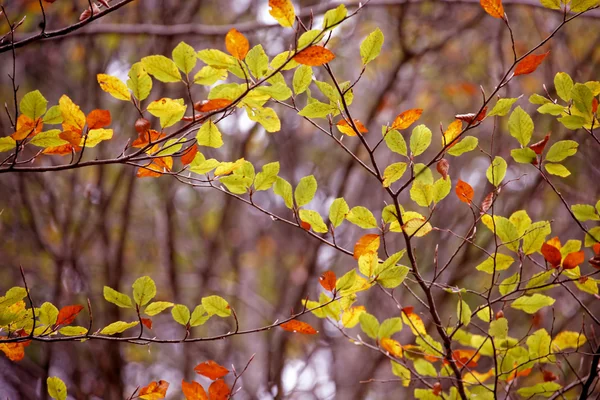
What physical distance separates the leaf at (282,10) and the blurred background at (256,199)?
3.38ft

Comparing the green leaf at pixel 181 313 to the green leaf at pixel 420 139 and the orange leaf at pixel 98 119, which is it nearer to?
the orange leaf at pixel 98 119

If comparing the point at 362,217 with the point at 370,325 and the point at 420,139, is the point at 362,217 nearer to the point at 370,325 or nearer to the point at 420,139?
the point at 420,139

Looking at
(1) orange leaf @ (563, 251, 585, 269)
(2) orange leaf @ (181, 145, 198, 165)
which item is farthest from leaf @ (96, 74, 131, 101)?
(1) orange leaf @ (563, 251, 585, 269)

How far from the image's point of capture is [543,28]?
8.50 ft

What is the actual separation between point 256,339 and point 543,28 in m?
2.42

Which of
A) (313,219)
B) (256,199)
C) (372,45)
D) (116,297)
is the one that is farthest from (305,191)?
(256,199)

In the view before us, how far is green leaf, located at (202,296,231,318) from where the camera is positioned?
2.94 feet

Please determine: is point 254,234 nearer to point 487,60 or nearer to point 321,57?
point 487,60

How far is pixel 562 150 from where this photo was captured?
2.97ft

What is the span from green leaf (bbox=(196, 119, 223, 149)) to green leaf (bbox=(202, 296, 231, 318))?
286mm

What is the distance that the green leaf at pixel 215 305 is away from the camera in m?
0.90

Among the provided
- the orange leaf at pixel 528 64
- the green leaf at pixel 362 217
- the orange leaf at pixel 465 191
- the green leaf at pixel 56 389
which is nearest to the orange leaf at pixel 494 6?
the orange leaf at pixel 528 64

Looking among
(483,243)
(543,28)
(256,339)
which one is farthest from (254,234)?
(543,28)

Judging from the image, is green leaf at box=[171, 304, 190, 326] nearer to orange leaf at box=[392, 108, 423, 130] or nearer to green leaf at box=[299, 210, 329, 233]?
green leaf at box=[299, 210, 329, 233]
